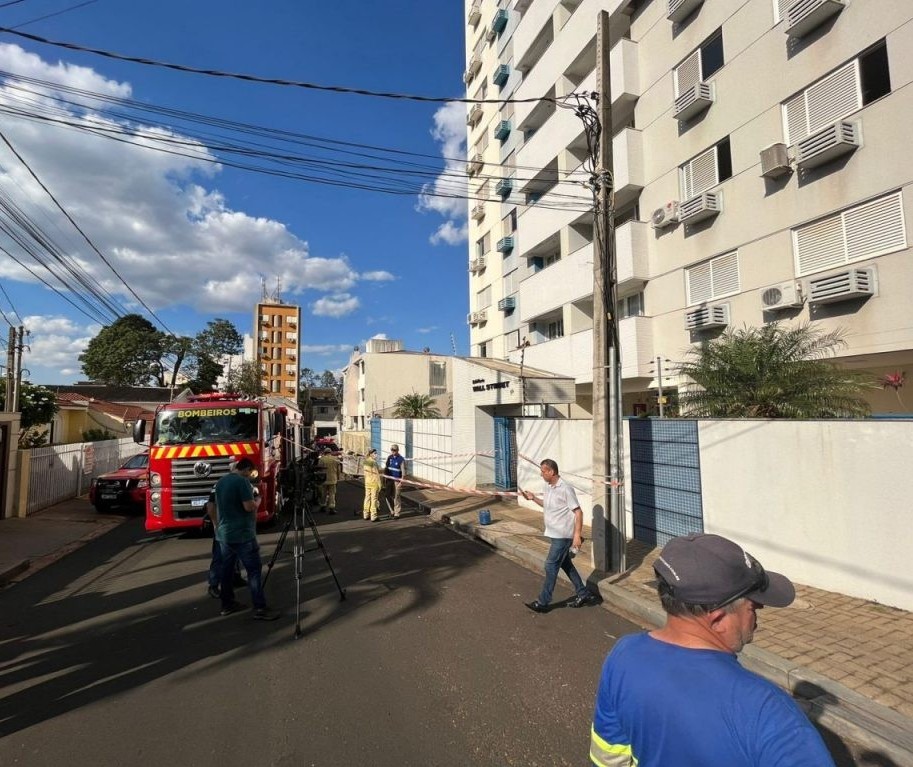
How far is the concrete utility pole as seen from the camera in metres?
7.10

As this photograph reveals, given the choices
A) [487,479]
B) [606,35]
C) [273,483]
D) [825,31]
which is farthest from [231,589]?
[825,31]

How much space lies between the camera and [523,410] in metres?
15.1

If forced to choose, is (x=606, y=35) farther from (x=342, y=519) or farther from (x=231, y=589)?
(x=342, y=519)

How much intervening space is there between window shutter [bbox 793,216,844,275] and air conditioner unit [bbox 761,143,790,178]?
4.41ft

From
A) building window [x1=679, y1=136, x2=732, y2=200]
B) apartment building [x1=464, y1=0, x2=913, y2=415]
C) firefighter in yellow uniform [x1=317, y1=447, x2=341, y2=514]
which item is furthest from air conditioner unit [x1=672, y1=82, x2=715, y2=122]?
firefighter in yellow uniform [x1=317, y1=447, x2=341, y2=514]

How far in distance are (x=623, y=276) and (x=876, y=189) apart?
629 cm

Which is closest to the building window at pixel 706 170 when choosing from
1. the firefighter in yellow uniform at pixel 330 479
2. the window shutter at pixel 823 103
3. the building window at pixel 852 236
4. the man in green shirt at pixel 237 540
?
the window shutter at pixel 823 103

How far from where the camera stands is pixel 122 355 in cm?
4984

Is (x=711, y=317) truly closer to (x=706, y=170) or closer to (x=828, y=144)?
(x=706, y=170)

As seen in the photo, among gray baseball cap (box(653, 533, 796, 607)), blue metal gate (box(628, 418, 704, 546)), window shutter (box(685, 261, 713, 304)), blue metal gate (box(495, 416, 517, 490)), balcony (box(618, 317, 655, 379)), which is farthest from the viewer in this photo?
balcony (box(618, 317, 655, 379))

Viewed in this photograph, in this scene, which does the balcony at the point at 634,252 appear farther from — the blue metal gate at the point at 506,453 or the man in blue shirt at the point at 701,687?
the man in blue shirt at the point at 701,687

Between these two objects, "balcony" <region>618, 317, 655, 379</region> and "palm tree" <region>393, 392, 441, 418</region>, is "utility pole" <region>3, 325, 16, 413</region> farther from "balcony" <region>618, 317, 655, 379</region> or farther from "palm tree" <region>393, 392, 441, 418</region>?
"palm tree" <region>393, 392, 441, 418</region>

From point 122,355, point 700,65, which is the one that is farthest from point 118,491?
point 122,355

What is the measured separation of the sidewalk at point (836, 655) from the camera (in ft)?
11.5
